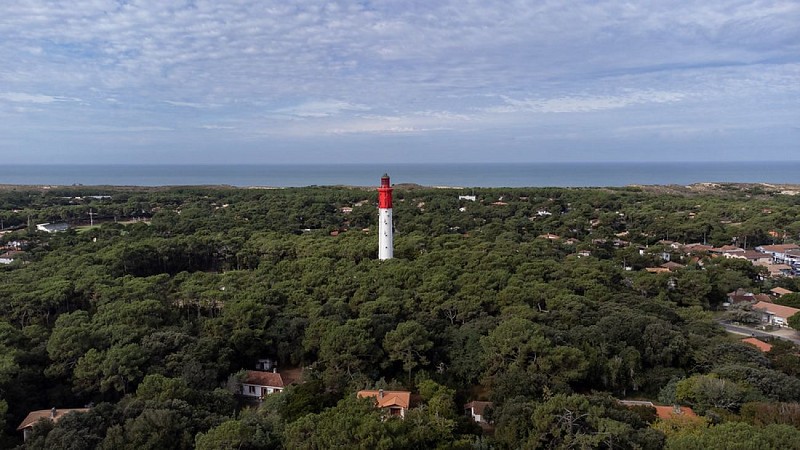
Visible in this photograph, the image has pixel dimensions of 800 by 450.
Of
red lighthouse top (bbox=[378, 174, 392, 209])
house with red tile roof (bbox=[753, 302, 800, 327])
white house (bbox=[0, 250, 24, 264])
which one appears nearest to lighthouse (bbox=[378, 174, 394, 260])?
red lighthouse top (bbox=[378, 174, 392, 209])

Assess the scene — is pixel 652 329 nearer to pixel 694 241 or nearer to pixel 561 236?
pixel 561 236

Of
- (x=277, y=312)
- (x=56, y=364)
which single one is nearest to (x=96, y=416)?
(x=56, y=364)

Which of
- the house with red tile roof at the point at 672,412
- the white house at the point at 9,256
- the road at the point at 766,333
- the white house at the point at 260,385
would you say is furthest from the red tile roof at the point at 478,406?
the white house at the point at 9,256

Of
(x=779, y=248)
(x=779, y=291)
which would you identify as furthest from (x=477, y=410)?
(x=779, y=248)

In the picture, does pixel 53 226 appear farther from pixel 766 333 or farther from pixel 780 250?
pixel 780 250

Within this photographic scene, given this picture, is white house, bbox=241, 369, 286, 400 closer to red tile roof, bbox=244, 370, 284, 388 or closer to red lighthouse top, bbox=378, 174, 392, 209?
red tile roof, bbox=244, 370, 284, 388

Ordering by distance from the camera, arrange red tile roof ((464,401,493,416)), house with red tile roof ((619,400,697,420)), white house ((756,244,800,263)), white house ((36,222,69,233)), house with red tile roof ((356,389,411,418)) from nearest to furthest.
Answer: house with red tile roof ((619,400,697,420))
house with red tile roof ((356,389,411,418))
red tile roof ((464,401,493,416))
white house ((756,244,800,263))
white house ((36,222,69,233))
